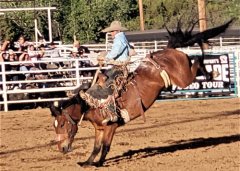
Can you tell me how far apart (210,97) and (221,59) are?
1170 mm

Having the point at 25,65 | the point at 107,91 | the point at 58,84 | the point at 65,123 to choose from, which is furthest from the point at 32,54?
the point at 65,123

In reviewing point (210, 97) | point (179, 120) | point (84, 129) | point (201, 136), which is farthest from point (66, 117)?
point (210, 97)

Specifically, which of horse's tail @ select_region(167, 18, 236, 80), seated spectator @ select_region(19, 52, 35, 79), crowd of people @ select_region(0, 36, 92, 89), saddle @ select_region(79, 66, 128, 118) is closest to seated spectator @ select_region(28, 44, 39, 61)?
crowd of people @ select_region(0, 36, 92, 89)

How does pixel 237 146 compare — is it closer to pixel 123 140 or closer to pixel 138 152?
pixel 138 152

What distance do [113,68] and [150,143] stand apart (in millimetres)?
2238

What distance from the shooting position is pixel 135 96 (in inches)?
377

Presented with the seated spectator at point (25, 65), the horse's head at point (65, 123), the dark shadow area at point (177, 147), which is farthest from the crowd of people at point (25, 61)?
the horse's head at point (65, 123)

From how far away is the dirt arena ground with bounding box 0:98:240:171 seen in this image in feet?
30.3

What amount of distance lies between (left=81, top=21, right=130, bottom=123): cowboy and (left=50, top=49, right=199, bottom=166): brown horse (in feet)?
0.55

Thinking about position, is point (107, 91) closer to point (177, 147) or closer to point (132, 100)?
point (132, 100)

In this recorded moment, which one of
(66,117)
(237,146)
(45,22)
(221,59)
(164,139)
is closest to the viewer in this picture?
(66,117)

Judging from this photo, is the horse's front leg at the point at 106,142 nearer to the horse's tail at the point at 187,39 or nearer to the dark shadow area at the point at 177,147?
the dark shadow area at the point at 177,147

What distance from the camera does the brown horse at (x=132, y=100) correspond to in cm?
910

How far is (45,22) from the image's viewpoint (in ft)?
145
